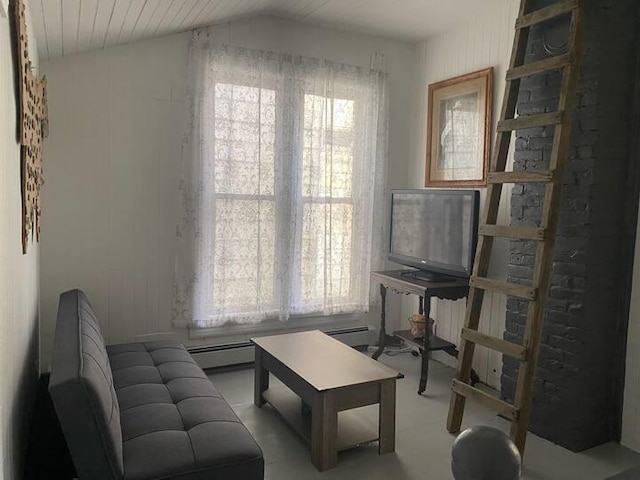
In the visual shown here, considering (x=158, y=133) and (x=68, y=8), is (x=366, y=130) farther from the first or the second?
(x=68, y=8)

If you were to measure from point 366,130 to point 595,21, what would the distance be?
6.15 feet

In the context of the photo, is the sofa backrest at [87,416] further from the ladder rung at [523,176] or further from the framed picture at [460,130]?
the framed picture at [460,130]

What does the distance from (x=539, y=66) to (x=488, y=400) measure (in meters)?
1.76

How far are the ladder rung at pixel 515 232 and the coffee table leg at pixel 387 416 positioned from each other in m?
0.96

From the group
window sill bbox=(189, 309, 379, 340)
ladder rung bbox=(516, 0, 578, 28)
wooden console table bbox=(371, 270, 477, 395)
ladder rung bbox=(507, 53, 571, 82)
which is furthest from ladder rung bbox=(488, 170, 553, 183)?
window sill bbox=(189, 309, 379, 340)

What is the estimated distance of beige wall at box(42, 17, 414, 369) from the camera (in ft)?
10.9

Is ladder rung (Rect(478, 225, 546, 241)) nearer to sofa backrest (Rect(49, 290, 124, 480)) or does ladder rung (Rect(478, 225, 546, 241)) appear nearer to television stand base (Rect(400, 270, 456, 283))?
television stand base (Rect(400, 270, 456, 283))

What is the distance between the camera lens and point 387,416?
2684 mm

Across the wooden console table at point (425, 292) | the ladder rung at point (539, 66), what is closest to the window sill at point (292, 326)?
the wooden console table at point (425, 292)

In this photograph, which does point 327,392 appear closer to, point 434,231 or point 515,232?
point 515,232

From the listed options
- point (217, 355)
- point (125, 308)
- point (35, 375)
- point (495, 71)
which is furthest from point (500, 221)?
point (35, 375)

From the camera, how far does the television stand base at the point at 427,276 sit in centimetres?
366

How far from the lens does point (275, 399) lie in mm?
3125

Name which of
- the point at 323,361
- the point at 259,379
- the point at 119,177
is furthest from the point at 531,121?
the point at 119,177
